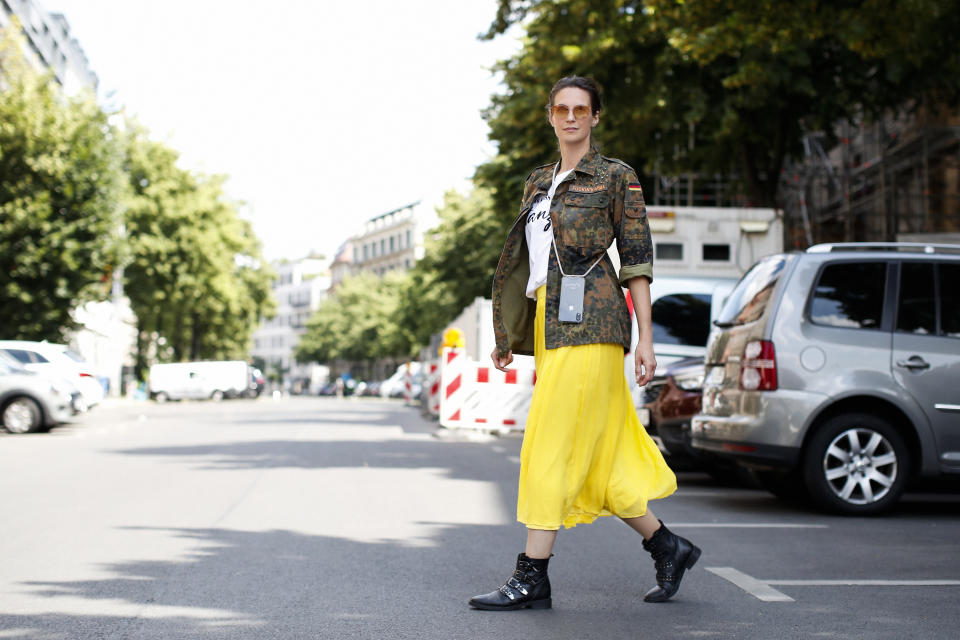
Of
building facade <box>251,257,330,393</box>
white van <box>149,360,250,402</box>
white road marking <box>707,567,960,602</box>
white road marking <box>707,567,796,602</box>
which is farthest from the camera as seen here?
building facade <box>251,257,330,393</box>

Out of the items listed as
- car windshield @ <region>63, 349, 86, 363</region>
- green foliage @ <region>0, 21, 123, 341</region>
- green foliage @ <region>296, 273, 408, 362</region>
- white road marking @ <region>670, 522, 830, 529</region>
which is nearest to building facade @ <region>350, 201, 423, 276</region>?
green foliage @ <region>296, 273, 408, 362</region>

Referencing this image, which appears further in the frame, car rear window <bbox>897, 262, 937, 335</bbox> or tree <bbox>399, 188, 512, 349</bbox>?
tree <bbox>399, 188, 512, 349</bbox>

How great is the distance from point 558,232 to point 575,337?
436 mm

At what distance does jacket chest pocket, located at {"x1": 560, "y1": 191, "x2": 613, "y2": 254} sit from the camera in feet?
16.0

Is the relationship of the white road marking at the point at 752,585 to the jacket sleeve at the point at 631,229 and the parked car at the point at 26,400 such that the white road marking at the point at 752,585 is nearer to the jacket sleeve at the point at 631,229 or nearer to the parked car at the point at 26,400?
the jacket sleeve at the point at 631,229

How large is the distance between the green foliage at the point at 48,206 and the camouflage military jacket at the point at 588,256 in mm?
25553

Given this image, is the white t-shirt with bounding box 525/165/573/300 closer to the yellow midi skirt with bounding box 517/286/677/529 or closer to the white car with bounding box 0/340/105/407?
the yellow midi skirt with bounding box 517/286/677/529

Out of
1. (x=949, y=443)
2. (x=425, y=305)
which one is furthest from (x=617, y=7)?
(x=425, y=305)

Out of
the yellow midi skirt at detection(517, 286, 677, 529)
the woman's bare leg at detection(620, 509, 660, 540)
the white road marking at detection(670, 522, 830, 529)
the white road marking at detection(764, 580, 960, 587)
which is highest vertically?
the yellow midi skirt at detection(517, 286, 677, 529)

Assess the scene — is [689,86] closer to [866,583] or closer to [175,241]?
[866,583]

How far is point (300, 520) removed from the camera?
8.18 meters

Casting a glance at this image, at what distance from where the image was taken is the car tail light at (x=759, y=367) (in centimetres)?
850

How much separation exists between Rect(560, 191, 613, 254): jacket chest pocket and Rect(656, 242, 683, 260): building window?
10.5 m

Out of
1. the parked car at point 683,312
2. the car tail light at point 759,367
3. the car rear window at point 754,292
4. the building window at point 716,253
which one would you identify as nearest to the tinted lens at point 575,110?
the car tail light at point 759,367
